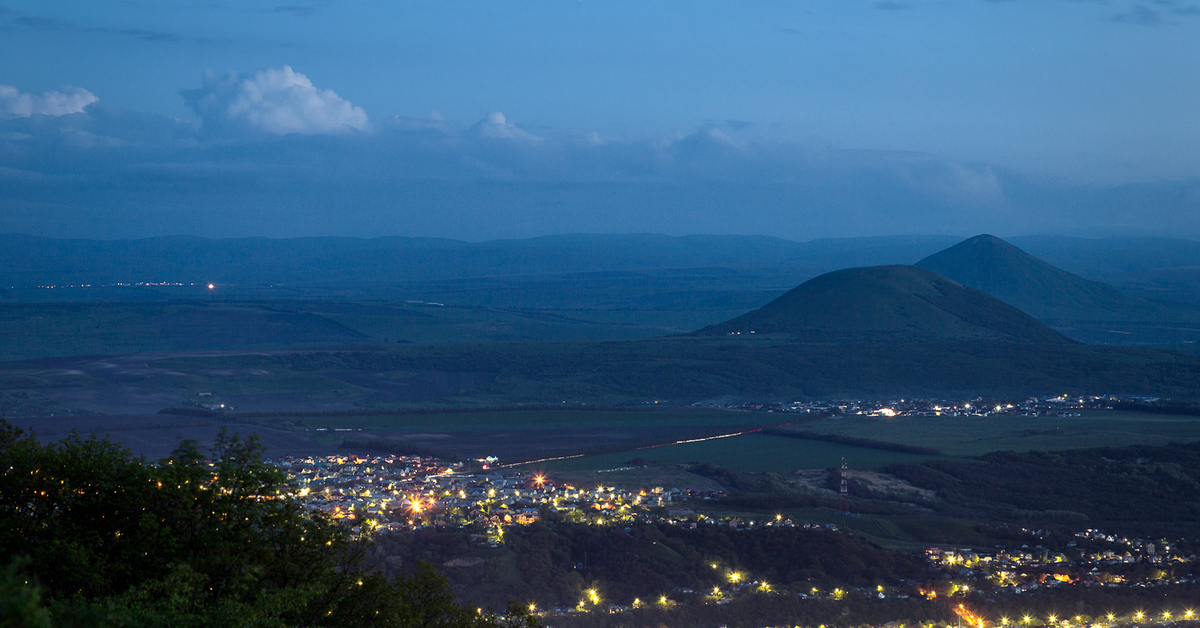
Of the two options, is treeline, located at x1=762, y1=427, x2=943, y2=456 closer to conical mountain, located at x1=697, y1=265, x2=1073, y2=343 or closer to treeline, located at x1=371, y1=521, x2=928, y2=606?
treeline, located at x1=371, y1=521, x2=928, y2=606

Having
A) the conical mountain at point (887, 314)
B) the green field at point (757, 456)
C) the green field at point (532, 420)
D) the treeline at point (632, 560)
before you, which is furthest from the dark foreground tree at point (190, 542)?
the conical mountain at point (887, 314)

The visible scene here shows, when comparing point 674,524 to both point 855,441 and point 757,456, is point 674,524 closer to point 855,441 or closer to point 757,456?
point 757,456

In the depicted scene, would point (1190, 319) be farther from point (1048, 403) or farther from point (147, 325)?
point (147, 325)

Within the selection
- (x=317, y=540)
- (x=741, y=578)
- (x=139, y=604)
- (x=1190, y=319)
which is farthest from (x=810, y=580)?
(x=1190, y=319)

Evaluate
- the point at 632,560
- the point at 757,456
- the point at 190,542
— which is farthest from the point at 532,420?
the point at 190,542

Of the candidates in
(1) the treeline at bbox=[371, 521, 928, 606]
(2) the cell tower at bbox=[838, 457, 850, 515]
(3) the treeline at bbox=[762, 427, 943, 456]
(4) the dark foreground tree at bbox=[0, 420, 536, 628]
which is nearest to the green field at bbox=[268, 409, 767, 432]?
(3) the treeline at bbox=[762, 427, 943, 456]
